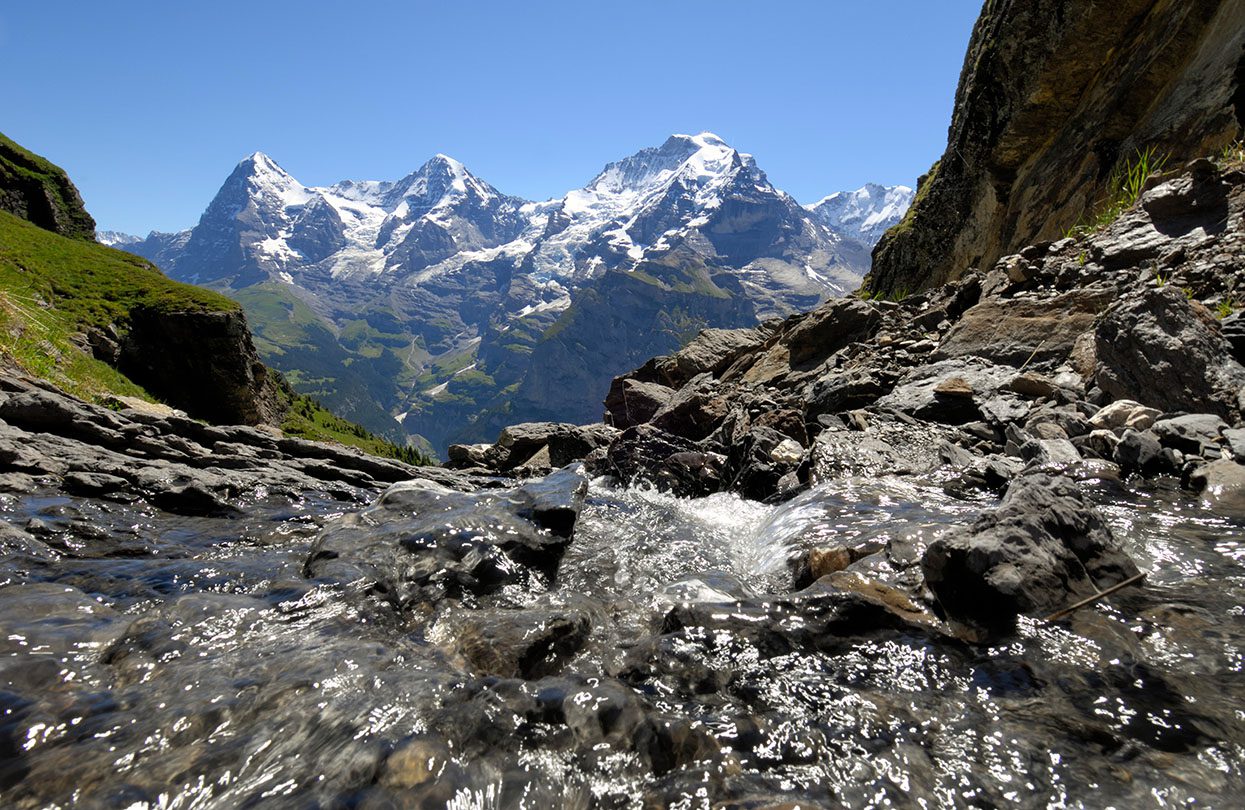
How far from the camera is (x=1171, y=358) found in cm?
1020

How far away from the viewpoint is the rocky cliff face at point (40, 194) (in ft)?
251

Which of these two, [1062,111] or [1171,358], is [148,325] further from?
[1062,111]

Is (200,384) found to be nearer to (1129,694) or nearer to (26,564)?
(26,564)

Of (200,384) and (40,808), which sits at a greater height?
(200,384)

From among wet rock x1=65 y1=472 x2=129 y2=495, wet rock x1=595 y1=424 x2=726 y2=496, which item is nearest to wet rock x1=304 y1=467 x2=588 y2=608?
wet rock x1=595 y1=424 x2=726 y2=496

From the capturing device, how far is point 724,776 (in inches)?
165

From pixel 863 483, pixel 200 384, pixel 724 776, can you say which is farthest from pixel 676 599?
pixel 200 384

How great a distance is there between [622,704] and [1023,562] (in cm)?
448

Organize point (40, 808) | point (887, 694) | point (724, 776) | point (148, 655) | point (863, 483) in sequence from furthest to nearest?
point (863, 483) → point (148, 655) → point (887, 694) → point (724, 776) → point (40, 808)

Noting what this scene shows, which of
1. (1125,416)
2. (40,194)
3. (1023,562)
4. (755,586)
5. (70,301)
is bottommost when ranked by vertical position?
(755,586)

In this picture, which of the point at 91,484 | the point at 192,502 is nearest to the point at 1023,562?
the point at 192,502

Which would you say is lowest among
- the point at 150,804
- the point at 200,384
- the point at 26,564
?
the point at 150,804

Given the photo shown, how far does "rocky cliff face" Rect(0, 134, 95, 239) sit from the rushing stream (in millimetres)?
104584

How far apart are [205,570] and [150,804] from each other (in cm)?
669
